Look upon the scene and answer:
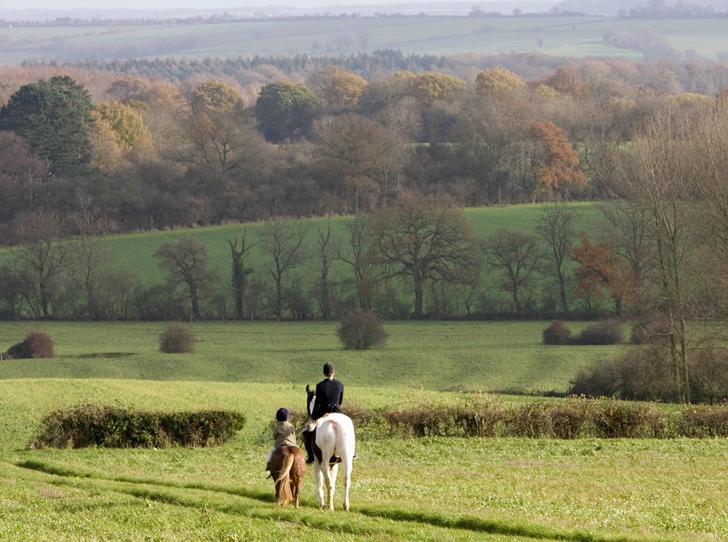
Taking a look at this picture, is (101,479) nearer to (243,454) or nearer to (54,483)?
(54,483)

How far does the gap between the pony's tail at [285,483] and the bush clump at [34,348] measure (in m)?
50.5

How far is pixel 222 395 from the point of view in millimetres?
42562

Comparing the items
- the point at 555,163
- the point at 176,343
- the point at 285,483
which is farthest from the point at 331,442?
the point at 555,163

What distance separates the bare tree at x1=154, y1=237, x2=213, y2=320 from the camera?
82500mm

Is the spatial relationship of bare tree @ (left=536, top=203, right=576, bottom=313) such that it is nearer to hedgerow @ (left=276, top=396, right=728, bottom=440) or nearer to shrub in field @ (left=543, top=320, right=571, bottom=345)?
shrub in field @ (left=543, top=320, right=571, bottom=345)

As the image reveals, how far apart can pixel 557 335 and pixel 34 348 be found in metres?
33.7

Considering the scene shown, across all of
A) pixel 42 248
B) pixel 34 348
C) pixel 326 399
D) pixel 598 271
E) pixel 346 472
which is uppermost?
pixel 42 248

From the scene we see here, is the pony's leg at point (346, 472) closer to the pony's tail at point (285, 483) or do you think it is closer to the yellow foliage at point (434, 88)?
the pony's tail at point (285, 483)

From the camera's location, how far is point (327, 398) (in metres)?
17.0

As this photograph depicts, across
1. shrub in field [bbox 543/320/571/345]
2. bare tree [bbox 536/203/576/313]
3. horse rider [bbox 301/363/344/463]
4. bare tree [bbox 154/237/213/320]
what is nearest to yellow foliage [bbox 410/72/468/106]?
bare tree [bbox 536/203/576/313]

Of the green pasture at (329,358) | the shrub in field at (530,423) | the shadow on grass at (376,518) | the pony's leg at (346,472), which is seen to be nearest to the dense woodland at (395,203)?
the green pasture at (329,358)

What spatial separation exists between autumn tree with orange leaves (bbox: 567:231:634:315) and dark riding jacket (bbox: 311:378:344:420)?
61835 mm

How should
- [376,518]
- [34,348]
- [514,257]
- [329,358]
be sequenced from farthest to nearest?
[514,257] < [34,348] < [329,358] < [376,518]

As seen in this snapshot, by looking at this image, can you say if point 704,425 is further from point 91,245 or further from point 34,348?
point 91,245
